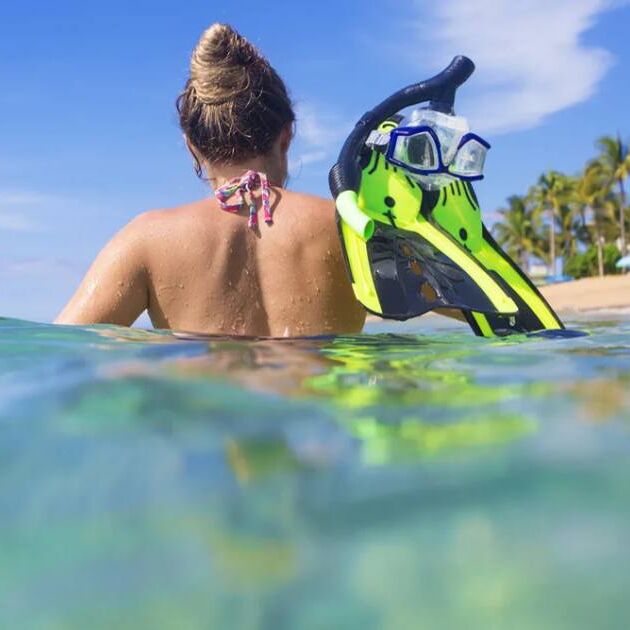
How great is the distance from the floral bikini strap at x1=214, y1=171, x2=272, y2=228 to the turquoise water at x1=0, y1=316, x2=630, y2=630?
1416mm

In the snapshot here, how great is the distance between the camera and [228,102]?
3.13 metres

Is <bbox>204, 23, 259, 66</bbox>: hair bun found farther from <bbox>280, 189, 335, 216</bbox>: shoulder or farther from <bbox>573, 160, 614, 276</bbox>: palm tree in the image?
<bbox>573, 160, 614, 276</bbox>: palm tree

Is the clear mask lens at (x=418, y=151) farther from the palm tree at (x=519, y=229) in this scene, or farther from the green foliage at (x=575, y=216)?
the palm tree at (x=519, y=229)

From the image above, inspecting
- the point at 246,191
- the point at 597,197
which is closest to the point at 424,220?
the point at 246,191

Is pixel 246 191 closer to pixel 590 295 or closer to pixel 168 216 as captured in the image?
pixel 168 216

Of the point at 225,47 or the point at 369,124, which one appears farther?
the point at 369,124

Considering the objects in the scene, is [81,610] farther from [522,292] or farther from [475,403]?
[522,292]

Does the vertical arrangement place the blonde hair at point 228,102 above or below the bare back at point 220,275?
above

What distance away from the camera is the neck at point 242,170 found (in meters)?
3.13

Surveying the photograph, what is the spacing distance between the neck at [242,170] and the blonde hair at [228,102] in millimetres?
23

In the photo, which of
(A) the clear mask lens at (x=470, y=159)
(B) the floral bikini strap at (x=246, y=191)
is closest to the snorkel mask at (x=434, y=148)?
(A) the clear mask lens at (x=470, y=159)

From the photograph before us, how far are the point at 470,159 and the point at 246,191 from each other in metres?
1.11

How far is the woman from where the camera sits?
292cm

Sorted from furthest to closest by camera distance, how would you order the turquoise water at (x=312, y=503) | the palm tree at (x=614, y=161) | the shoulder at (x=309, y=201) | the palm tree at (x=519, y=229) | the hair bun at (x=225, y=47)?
the palm tree at (x=519, y=229)
the palm tree at (x=614, y=161)
the hair bun at (x=225, y=47)
the shoulder at (x=309, y=201)
the turquoise water at (x=312, y=503)
